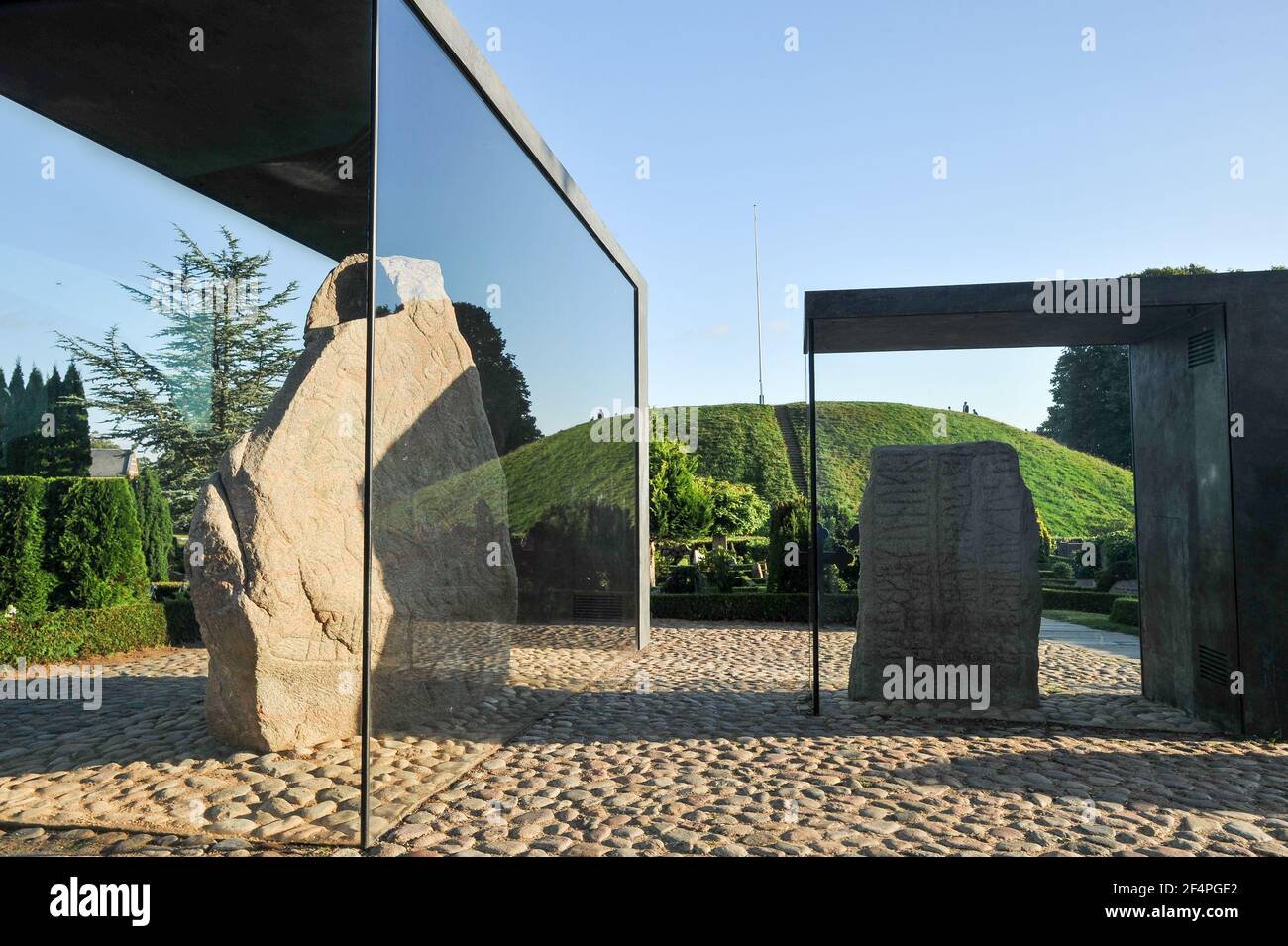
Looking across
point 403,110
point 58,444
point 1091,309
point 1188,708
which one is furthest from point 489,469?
point 58,444

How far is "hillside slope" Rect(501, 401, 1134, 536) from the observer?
8477 mm

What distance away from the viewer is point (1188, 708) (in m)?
7.71

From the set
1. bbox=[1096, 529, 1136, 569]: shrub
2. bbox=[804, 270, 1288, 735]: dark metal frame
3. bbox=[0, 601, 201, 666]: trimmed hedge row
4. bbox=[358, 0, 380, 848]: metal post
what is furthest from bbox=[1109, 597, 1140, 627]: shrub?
bbox=[0, 601, 201, 666]: trimmed hedge row

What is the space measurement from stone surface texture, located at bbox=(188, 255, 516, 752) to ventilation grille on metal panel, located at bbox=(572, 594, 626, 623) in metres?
2.51

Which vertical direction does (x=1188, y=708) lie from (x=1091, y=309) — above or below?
below

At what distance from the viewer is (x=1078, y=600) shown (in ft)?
61.3

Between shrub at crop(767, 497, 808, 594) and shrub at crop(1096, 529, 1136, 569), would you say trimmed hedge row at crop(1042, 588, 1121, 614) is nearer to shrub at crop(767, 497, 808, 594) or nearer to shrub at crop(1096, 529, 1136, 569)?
shrub at crop(1096, 529, 1136, 569)

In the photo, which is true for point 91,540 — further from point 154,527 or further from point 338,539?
point 338,539

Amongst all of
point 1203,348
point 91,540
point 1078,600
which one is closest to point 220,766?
point 91,540

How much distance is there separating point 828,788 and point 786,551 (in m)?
11.6

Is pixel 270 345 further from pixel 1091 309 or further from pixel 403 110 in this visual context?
pixel 1091 309

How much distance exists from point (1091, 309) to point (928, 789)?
4616 millimetres

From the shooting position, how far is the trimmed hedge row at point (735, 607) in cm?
1628

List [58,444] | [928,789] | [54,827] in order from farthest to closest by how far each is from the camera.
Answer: [58,444]
[928,789]
[54,827]
